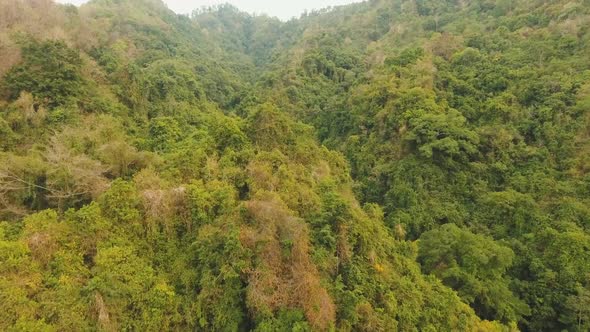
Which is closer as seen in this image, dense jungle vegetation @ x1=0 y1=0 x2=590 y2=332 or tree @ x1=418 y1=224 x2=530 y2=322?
dense jungle vegetation @ x1=0 y1=0 x2=590 y2=332

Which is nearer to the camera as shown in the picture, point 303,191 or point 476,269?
point 303,191

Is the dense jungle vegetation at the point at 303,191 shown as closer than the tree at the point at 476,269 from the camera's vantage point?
Yes

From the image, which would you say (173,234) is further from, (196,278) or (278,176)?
(278,176)

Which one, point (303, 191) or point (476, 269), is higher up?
point (303, 191)

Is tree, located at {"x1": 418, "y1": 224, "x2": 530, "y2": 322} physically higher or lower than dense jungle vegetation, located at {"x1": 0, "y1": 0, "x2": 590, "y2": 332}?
lower

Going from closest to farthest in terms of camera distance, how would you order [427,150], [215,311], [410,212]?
1. [215,311]
2. [410,212]
3. [427,150]

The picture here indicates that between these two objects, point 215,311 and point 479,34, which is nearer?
point 215,311

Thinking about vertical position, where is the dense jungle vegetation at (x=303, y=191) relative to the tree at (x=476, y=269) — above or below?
above

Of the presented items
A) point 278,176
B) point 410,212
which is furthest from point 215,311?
point 410,212
